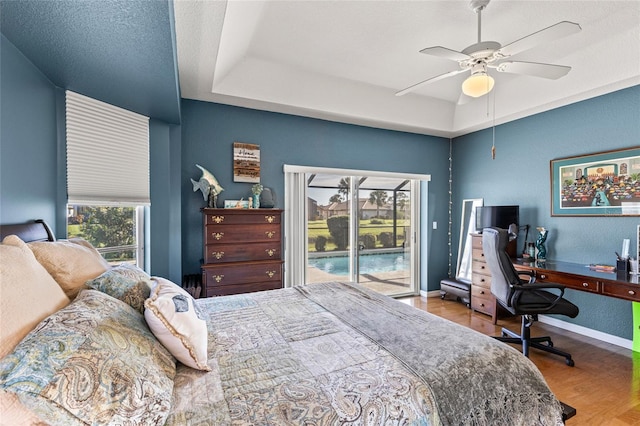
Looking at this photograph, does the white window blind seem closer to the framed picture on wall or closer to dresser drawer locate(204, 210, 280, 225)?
dresser drawer locate(204, 210, 280, 225)

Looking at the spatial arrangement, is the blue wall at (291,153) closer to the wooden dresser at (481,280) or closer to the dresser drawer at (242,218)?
the dresser drawer at (242,218)

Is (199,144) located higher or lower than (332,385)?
higher

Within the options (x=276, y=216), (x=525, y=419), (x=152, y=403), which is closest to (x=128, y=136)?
(x=276, y=216)

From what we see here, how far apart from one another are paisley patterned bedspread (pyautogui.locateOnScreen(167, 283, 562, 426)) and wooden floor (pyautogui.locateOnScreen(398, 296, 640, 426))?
1.18 meters

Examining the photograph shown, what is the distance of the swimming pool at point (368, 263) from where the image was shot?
426cm

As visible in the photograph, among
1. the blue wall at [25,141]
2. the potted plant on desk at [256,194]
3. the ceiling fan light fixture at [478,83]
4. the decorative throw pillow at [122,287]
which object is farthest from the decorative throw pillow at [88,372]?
the ceiling fan light fixture at [478,83]

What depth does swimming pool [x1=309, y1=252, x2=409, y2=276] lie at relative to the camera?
14.0 feet

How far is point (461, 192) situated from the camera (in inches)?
188

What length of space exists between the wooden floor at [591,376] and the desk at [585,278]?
64 cm

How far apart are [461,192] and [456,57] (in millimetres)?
3044

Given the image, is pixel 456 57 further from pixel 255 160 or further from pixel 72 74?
pixel 72 74

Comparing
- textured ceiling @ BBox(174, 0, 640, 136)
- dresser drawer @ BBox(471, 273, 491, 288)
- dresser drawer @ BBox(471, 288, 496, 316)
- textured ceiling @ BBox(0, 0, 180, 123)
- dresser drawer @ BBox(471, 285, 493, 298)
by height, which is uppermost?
textured ceiling @ BBox(174, 0, 640, 136)

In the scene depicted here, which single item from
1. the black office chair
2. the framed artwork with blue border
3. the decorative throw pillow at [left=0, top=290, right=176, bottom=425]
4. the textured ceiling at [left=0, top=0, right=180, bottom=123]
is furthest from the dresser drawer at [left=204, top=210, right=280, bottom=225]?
the framed artwork with blue border

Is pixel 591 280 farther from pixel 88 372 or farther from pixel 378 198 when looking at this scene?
pixel 88 372
